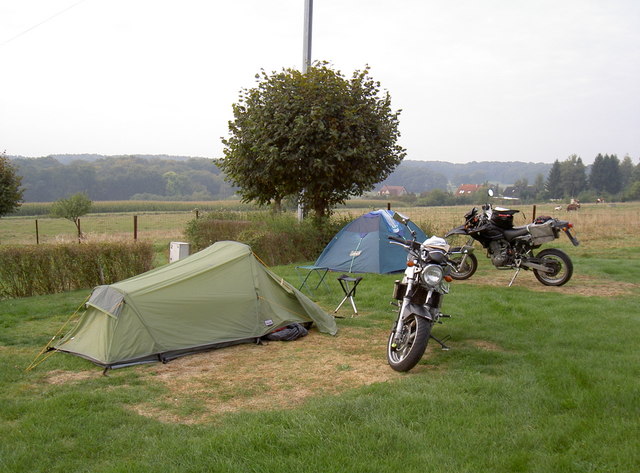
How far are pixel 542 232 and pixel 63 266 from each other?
8.14 m

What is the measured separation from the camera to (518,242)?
9.65m

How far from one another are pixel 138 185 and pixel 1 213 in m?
49.9

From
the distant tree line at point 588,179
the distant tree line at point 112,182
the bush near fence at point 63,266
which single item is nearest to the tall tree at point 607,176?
the distant tree line at point 588,179

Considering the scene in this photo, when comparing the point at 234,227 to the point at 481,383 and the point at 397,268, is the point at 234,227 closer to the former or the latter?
the point at 397,268

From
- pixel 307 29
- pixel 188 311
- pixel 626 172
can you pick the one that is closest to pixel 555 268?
pixel 188 311

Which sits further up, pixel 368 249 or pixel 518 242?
pixel 518 242

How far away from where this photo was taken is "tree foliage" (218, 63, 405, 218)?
41.7 ft

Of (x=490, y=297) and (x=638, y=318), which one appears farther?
(x=490, y=297)

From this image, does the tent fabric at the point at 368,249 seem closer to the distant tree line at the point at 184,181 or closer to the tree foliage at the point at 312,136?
the tree foliage at the point at 312,136

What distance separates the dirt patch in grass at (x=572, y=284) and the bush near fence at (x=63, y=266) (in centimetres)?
599

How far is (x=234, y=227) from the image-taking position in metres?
14.4

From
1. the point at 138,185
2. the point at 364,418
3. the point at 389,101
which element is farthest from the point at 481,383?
the point at 138,185

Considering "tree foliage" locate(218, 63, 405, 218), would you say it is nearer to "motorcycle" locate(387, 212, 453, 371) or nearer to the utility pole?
the utility pole

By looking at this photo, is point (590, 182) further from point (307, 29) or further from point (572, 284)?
point (572, 284)
